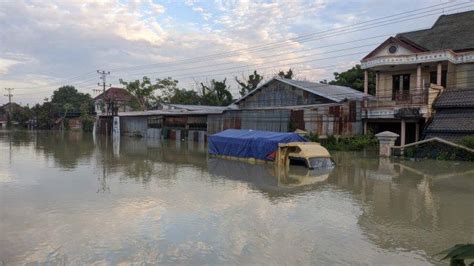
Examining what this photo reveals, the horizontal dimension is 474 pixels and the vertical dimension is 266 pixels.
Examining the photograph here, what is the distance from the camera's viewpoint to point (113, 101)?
58.8 m

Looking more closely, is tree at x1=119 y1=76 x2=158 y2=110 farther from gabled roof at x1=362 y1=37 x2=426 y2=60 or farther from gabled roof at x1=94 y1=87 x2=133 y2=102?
gabled roof at x1=362 y1=37 x2=426 y2=60

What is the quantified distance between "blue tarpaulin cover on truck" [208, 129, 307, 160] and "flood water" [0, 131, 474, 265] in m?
3.34

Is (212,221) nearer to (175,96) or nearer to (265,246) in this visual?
(265,246)

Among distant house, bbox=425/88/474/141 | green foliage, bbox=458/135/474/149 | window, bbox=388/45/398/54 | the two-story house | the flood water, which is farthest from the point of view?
window, bbox=388/45/398/54

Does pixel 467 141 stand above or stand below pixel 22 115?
below

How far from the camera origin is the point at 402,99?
28.0 metres

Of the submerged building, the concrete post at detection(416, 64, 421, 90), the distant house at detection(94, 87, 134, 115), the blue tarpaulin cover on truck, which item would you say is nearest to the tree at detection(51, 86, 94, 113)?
the distant house at detection(94, 87, 134, 115)

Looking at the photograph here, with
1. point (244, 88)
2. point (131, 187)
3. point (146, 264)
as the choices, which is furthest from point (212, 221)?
point (244, 88)

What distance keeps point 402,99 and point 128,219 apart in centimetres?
2282

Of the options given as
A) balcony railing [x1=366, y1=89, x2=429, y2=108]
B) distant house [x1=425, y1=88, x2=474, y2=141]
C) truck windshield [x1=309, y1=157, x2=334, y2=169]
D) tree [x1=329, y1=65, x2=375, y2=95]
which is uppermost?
tree [x1=329, y1=65, x2=375, y2=95]

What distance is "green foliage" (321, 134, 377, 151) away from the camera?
28.2m

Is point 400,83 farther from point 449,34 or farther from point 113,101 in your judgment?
point 113,101

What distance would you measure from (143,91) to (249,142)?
4006cm

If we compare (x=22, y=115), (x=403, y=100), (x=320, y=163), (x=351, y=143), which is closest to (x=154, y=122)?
(x=351, y=143)
